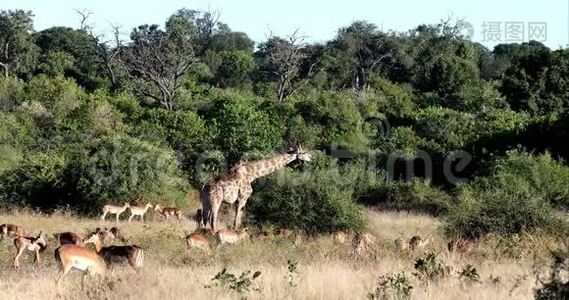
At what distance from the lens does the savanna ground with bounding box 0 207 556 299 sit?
32.2 ft

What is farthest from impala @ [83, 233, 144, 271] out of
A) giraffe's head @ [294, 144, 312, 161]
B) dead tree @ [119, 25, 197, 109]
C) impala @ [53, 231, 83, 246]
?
dead tree @ [119, 25, 197, 109]

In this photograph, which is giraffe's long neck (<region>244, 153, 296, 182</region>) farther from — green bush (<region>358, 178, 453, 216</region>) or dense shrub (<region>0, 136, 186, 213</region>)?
green bush (<region>358, 178, 453, 216</region>)

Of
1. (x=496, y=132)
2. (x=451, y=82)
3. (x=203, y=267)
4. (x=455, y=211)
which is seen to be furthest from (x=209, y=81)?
(x=203, y=267)

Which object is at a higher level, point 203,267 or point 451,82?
point 451,82

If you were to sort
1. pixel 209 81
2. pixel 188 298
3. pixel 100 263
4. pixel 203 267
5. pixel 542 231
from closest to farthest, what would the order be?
pixel 188 298
pixel 100 263
pixel 203 267
pixel 542 231
pixel 209 81

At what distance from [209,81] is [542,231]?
55.6 metres

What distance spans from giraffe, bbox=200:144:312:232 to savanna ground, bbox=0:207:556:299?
150 cm

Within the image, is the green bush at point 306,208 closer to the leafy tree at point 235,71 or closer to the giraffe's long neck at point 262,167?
the giraffe's long neck at point 262,167

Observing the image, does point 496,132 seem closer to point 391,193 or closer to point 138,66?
point 391,193

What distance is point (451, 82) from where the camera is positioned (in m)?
67.2

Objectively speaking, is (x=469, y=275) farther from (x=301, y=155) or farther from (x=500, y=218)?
(x=301, y=155)

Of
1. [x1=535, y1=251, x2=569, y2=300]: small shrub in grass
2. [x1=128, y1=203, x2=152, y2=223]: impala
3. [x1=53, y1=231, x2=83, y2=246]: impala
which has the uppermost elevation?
[x1=535, y1=251, x2=569, y2=300]: small shrub in grass

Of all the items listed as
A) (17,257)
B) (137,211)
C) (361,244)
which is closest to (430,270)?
(361,244)

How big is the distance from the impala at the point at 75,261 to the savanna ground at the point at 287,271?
18 centimetres
